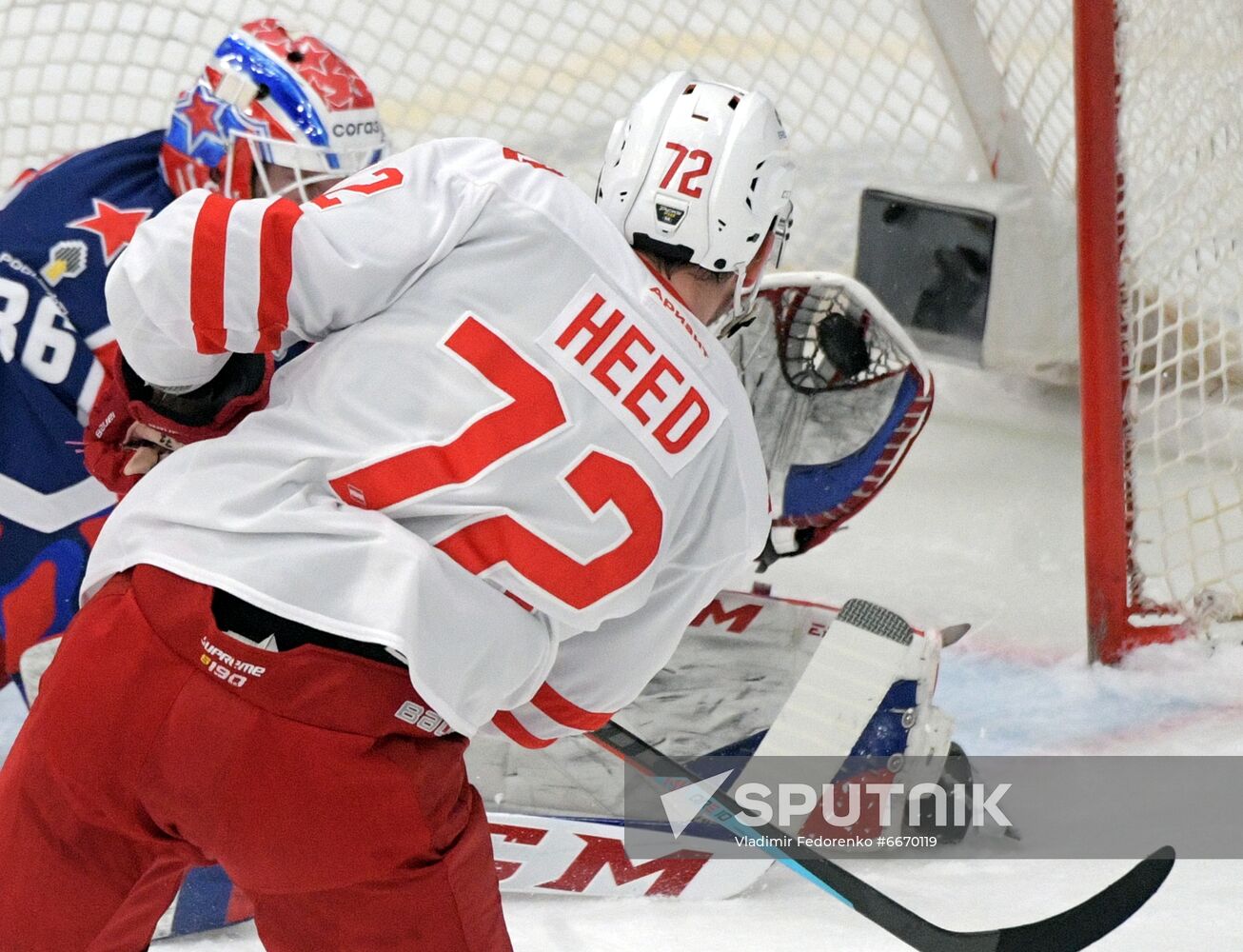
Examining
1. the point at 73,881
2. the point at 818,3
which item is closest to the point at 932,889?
the point at 73,881

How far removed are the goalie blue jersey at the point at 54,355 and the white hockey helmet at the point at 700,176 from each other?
903 mm

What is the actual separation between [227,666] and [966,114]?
2.67m

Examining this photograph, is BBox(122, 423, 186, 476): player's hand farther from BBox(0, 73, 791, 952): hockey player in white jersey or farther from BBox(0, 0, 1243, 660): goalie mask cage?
BBox(0, 0, 1243, 660): goalie mask cage

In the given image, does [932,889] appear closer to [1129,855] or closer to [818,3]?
[1129,855]

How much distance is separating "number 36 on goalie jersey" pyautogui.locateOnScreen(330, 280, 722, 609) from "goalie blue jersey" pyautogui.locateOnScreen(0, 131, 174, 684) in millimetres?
950

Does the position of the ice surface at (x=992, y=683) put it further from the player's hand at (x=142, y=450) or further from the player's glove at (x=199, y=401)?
the player's glove at (x=199, y=401)

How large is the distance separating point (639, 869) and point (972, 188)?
78.2 inches

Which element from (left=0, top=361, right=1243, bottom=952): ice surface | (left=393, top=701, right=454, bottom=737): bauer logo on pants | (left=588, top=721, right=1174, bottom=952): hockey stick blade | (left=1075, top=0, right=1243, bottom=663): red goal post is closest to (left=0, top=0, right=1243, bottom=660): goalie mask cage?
(left=1075, top=0, right=1243, bottom=663): red goal post

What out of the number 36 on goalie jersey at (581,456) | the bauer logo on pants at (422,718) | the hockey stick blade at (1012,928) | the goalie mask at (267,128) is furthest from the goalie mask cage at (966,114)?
the bauer logo on pants at (422,718)

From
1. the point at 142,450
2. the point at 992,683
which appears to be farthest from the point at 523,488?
the point at 992,683

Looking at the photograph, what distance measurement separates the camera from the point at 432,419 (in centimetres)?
121

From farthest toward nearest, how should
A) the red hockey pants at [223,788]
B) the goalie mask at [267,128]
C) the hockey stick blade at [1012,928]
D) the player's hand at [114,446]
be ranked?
the goalie mask at [267,128]
the hockey stick blade at [1012,928]
the player's hand at [114,446]
the red hockey pants at [223,788]

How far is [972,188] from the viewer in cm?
349

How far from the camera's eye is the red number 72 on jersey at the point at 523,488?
1.21m
